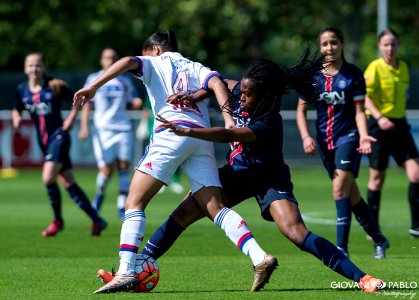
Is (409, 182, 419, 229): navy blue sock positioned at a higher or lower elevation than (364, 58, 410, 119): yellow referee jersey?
lower

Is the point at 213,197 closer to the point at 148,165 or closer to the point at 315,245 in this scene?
the point at 148,165

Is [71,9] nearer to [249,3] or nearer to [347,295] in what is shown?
[249,3]

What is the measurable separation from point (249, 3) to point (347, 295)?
27.8 metres

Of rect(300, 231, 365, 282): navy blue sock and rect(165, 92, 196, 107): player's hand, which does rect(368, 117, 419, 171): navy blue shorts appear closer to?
rect(300, 231, 365, 282): navy blue sock

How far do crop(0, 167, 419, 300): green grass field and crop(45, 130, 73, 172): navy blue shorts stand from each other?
37.6 inches

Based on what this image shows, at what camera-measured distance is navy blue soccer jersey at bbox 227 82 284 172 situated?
864 cm

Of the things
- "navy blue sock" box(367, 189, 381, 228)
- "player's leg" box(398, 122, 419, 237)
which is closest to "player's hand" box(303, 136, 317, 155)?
"navy blue sock" box(367, 189, 381, 228)

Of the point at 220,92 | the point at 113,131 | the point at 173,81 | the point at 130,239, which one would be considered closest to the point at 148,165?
the point at 130,239

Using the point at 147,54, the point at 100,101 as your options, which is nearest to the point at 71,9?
the point at 100,101

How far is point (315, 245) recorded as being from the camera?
845cm

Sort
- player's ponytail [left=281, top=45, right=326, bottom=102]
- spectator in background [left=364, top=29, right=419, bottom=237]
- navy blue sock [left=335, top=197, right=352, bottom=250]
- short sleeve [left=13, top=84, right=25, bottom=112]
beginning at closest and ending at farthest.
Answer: player's ponytail [left=281, top=45, right=326, bottom=102] < navy blue sock [left=335, top=197, right=352, bottom=250] < spectator in background [left=364, top=29, right=419, bottom=237] < short sleeve [left=13, top=84, right=25, bottom=112]

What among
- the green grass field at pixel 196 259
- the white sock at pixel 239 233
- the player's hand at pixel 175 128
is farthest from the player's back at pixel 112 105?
the player's hand at pixel 175 128

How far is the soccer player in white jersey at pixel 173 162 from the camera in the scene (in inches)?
337

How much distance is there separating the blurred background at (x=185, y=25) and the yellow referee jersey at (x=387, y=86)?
22055 mm
